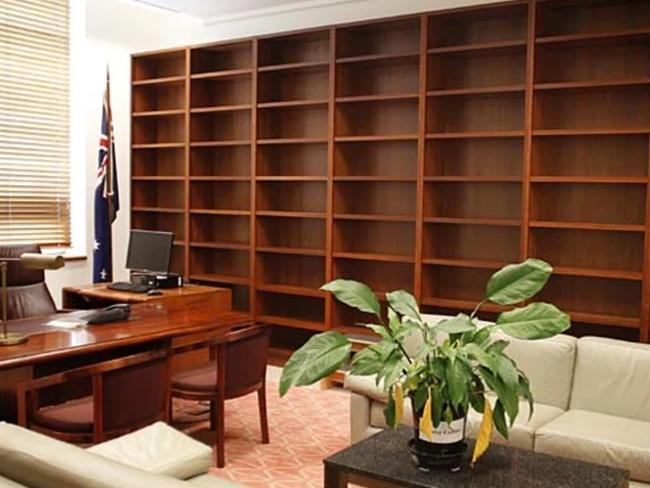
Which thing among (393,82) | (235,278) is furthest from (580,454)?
(235,278)

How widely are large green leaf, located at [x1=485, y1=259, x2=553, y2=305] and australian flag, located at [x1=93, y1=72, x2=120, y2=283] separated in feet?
15.0

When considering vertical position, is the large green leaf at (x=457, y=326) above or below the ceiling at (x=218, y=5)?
below

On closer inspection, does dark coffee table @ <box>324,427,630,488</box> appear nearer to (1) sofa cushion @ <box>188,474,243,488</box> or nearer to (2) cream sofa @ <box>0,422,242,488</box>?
(1) sofa cushion @ <box>188,474,243,488</box>

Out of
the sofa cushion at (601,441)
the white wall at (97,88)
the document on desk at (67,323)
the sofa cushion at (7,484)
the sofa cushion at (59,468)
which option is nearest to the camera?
the sofa cushion at (59,468)

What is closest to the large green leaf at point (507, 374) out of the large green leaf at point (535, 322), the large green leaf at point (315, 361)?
the large green leaf at point (535, 322)

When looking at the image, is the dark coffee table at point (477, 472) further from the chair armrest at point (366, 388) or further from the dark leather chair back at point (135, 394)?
the dark leather chair back at point (135, 394)

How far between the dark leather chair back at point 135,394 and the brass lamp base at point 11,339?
2.30ft

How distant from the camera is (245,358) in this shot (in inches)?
159

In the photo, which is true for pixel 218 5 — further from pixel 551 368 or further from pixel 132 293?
pixel 551 368

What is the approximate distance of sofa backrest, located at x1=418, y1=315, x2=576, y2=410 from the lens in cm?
377

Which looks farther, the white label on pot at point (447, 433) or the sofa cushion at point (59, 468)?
the white label on pot at point (447, 433)

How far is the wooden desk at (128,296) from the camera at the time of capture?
17.5ft

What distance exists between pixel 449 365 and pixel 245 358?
1748 mm

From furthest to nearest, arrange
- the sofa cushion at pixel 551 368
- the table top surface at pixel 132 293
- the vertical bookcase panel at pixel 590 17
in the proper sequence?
the table top surface at pixel 132 293 → the vertical bookcase panel at pixel 590 17 → the sofa cushion at pixel 551 368
